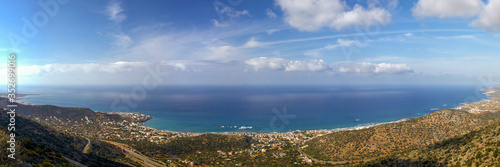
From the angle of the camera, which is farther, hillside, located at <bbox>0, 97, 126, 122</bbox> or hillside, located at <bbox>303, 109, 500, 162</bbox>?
hillside, located at <bbox>0, 97, 126, 122</bbox>

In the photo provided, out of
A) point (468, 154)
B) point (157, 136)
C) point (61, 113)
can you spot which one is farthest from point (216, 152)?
point (61, 113)

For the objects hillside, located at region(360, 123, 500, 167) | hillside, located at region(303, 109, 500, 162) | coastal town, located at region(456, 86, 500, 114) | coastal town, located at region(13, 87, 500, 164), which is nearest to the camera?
hillside, located at region(360, 123, 500, 167)

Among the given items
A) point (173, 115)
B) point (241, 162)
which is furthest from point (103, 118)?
point (241, 162)

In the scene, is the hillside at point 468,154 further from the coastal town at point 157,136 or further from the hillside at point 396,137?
the coastal town at point 157,136

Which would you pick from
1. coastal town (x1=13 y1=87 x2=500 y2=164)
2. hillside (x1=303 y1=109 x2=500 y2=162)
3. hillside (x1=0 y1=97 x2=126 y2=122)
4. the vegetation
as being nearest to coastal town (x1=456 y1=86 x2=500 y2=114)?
hillside (x1=303 y1=109 x2=500 y2=162)

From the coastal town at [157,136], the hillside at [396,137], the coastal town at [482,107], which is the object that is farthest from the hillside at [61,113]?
the coastal town at [482,107]

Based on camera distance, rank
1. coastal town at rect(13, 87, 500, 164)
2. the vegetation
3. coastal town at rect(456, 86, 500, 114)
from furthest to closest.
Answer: coastal town at rect(456, 86, 500, 114) < coastal town at rect(13, 87, 500, 164) < the vegetation

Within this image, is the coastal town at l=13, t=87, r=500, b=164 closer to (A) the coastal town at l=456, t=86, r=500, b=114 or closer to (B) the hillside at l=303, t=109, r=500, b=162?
(B) the hillside at l=303, t=109, r=500, b=162

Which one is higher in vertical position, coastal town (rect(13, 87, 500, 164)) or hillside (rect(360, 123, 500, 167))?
hillside (rect(360, 123, 500, 167))

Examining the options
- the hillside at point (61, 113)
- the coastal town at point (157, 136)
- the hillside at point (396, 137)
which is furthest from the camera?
the hillside at point (61, 113)
